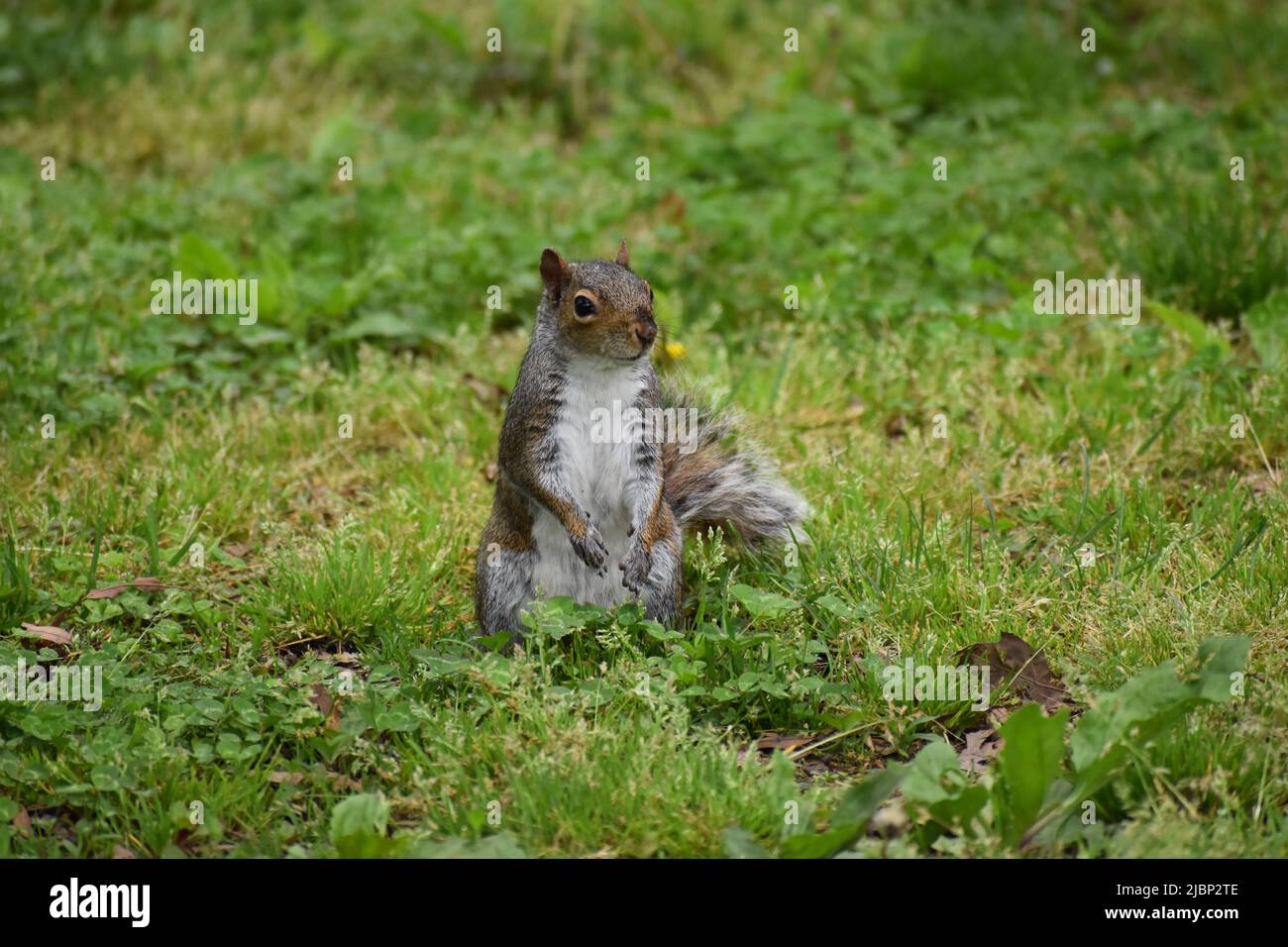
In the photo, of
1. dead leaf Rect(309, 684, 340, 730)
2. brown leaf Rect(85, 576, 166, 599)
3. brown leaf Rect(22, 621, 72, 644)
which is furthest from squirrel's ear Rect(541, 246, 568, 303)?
brown leaf Rect(22, 621, 72, 644)

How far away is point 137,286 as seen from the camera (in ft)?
18.4

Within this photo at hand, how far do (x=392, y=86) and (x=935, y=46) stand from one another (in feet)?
9.66

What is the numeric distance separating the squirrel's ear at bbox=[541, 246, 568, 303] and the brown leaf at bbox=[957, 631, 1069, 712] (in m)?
1.37

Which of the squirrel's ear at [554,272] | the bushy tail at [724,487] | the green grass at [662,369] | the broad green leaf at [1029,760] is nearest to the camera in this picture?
the broad green leaf at [1029,760]

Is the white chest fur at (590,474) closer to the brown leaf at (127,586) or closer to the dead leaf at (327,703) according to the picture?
the dead leaf at (327,703)

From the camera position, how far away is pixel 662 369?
4.29 metres

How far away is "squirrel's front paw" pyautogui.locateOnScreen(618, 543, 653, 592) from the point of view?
138 inches

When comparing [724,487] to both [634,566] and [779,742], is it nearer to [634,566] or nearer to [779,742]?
[634,566]

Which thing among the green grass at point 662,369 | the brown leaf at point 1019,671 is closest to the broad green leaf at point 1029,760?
the green grass at point 662,369

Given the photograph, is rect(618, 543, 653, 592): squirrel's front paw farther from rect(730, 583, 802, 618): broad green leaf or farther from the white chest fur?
rect(730, 583, 802, 618): broad green leaf

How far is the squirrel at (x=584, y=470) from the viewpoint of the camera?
11.6 feet

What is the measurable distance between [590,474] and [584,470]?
0.03m

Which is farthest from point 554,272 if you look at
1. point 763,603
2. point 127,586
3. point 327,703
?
point 127,586
